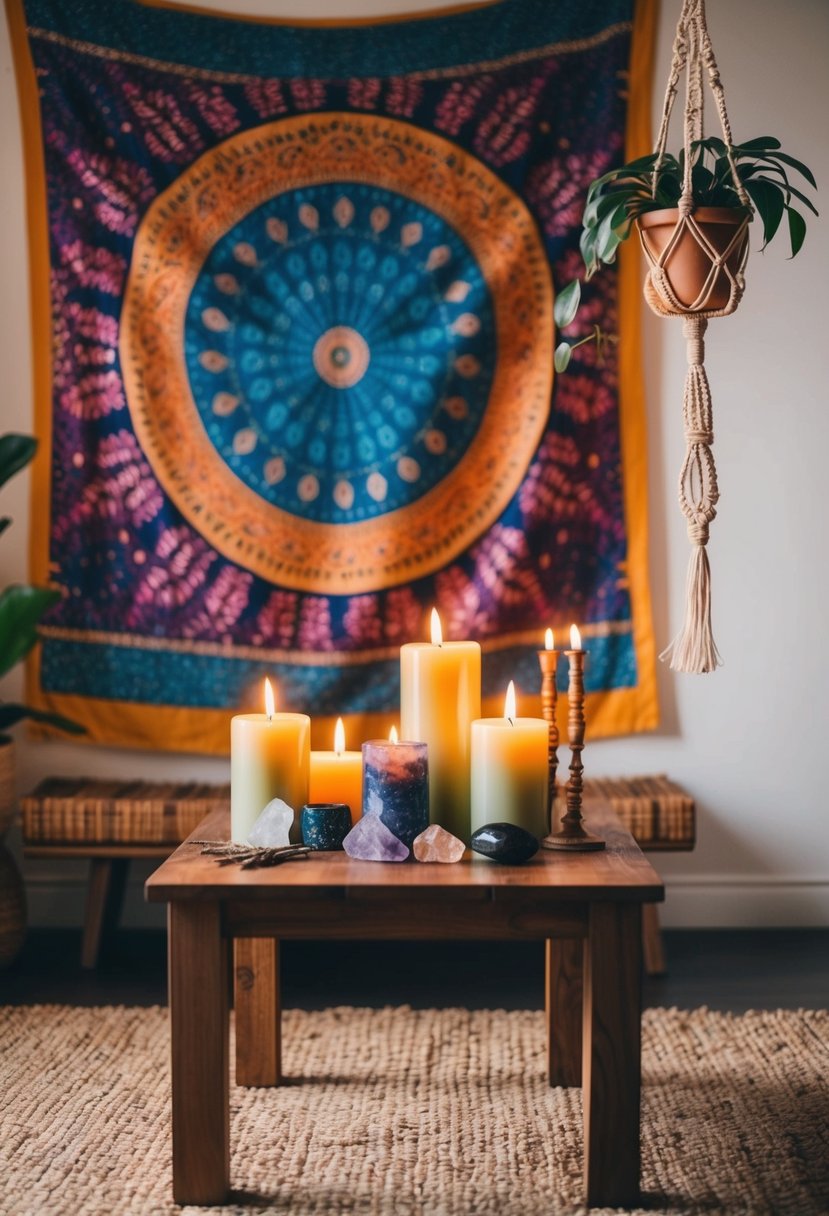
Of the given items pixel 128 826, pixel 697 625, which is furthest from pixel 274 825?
pixel 128 826

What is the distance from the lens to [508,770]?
157cm

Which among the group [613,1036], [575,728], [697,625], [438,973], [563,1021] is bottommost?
[438,973]

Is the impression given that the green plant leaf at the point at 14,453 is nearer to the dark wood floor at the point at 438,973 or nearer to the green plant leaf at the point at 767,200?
the dark wood floor at the point at 438,973

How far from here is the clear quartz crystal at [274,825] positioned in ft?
5.13

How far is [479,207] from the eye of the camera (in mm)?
2676

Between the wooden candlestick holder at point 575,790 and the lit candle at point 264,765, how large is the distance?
13.2 inches

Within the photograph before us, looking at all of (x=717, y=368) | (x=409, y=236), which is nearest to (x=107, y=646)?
(x=409, y=236)

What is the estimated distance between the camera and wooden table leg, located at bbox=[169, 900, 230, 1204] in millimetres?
1479

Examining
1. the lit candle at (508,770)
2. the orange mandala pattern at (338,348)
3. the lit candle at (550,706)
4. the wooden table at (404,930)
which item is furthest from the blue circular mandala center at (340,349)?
the wooden table at (404,930)

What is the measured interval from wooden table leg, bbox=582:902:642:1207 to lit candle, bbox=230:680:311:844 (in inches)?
16.2

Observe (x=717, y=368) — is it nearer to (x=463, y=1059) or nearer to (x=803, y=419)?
(x=803, y=419)

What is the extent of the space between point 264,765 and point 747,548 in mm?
1548

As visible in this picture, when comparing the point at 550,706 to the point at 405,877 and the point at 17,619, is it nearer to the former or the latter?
the point at 405,877

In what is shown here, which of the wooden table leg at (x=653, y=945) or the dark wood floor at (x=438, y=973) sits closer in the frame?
the dark wood floor at (x=438, y=973)
